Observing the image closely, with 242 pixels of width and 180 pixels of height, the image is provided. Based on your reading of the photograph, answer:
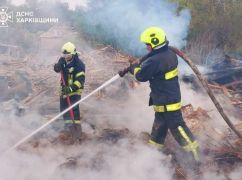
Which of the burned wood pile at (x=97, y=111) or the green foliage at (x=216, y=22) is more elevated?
the green foliage at (x=216, y=22)

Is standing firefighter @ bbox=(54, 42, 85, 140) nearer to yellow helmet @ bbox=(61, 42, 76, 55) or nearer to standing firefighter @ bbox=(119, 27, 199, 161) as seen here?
yellow helmet @ bbox=(61, 42, 76, 55)

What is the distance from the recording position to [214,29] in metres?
14.6

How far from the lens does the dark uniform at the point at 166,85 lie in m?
5.93

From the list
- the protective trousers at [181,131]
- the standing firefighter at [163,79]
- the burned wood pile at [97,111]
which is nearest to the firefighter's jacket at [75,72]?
the burned wood pile at [97,111]

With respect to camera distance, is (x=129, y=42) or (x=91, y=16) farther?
(x=91, y=16)

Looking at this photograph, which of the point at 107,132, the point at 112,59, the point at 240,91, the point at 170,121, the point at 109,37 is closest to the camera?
the point at 170,121

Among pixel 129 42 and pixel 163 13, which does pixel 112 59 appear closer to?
pixel 129 42

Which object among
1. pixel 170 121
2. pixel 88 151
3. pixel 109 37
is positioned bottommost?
pixel 88 151

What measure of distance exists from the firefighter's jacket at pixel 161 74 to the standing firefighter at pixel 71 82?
5.10 feet

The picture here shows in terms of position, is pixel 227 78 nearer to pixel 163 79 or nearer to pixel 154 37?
pixel 163 79

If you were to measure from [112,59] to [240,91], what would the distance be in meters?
4.36

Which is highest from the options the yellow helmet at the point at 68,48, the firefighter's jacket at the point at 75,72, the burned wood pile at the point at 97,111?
the yellow helmet at the point at 68,48

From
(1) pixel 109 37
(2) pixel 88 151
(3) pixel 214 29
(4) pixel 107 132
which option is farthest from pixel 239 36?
(2) pixel 88 151

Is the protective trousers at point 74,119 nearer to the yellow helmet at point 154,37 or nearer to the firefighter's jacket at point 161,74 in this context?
the firefighter's jacket at point 161,74
